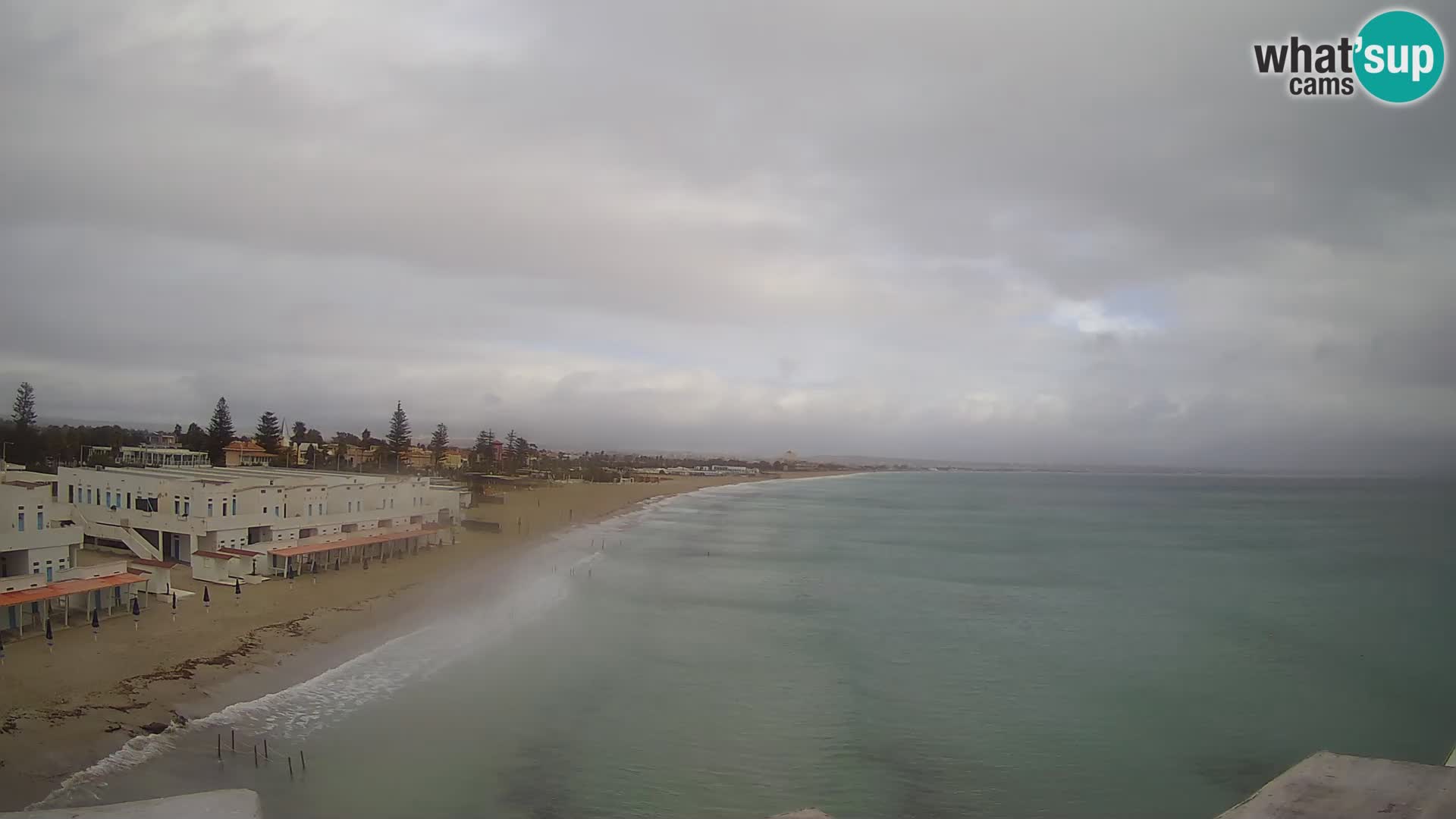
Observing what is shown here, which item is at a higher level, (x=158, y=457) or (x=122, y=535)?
(x=158, y=457)

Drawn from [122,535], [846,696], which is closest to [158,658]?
[122,535]

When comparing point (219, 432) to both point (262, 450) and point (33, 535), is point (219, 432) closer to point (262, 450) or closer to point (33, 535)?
point (262, 450)

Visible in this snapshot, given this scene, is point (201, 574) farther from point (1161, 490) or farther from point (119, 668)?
point (1161, 490)

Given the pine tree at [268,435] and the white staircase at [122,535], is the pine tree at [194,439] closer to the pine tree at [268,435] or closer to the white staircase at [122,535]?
the pine tree at [268,435]

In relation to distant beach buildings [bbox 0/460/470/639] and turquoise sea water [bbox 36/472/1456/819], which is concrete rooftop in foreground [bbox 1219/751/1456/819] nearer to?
turquoise sea water [bbox 36/472/1456/819]

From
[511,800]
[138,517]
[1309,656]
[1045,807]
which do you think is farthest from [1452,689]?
[138,517]

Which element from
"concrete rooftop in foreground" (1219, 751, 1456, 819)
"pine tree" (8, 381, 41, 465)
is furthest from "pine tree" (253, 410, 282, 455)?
"concrete rooftop in foreground" (1219, 751, 1456, 819)

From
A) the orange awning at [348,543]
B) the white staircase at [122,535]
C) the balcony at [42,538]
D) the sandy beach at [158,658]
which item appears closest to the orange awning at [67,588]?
the sandy beach at [158,658]
